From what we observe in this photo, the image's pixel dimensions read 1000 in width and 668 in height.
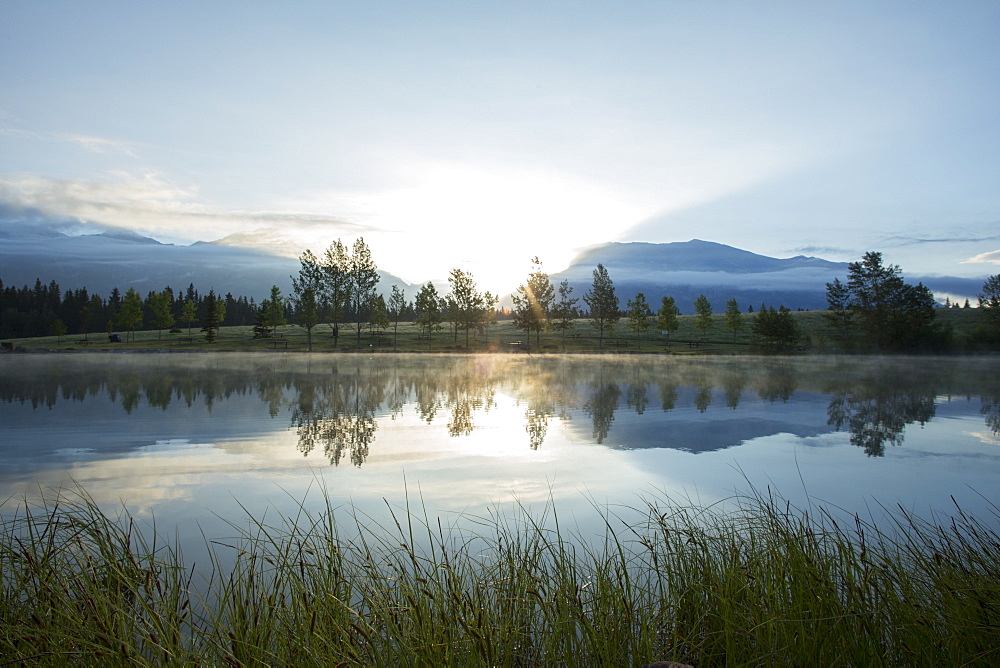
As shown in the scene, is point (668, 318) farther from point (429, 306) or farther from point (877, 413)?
point (877, 413)

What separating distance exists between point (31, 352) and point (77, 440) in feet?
187

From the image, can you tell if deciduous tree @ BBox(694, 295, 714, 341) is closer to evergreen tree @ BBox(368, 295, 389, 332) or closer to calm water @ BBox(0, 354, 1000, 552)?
evergreen tree @ BBox(368, 295, 389, 332)

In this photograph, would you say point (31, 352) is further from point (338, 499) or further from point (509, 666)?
point (509, 666)

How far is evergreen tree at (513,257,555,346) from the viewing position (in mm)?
67312

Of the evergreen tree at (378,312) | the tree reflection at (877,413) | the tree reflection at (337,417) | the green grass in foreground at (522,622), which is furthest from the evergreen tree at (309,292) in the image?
the green grass in foreground at (522,622)

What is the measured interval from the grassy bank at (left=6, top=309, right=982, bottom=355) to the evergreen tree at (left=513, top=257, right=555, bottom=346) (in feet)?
8.32

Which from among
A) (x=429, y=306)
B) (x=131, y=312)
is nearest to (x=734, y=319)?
(x=429, y=306)

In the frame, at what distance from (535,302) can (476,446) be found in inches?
2237

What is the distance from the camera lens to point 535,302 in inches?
→ 2680

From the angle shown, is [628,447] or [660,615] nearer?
[660,615]

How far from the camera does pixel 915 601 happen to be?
12.4ft

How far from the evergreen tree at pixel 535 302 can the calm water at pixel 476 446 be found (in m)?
44.3

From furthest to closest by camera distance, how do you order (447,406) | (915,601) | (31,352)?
(31,352) < (447,406) < (915,601)

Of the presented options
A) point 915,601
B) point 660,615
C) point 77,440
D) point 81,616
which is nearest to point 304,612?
point 81,616
